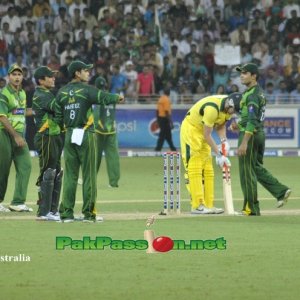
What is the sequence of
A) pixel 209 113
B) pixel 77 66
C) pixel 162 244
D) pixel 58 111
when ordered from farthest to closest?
pixel 209 113
pixel 58 111
pixel 77 66
pixel 162 244

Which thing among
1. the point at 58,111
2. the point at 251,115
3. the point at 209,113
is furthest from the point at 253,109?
the point at 58,111

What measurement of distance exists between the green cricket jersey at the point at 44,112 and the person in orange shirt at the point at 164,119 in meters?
15.6

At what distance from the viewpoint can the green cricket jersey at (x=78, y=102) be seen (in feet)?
58.2

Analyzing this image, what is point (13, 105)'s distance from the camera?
66.4 feet

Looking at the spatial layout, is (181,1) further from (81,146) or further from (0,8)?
(81,146)

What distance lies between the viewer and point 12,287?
493 inches

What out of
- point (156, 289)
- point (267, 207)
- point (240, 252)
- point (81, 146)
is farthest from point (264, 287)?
point (267, 207)

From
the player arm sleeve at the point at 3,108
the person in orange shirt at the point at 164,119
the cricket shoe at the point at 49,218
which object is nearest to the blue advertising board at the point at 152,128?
the person in orange shirt at the point at 164,119

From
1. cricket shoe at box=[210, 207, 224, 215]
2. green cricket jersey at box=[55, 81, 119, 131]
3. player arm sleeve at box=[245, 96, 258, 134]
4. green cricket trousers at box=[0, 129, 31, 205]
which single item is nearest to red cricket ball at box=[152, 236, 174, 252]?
green cricket jersey at box=[55, 81, 119, 131]

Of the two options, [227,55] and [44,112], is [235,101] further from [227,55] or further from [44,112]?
[227,55]

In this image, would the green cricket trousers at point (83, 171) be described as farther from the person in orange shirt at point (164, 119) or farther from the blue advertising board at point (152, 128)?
the blue advertising board at point (152, 128)

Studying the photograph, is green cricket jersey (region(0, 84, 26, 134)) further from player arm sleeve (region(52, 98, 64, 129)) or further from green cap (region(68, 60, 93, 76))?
green cap (region(68, 60, 93, 76))

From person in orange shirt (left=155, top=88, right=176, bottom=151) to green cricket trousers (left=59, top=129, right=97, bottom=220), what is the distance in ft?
57.1

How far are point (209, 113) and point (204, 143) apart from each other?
2.17 feet
